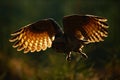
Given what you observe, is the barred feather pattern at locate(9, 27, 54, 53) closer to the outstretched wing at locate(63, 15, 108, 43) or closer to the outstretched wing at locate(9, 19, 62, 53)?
the outstretched wing at locate(9, 19, 62, 53)

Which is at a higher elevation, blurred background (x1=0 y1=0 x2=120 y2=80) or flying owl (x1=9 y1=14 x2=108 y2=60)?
flying owl (x1=9 y1=14 x2=108 y2=60)

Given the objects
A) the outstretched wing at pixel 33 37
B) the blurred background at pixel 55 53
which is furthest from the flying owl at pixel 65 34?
the blurred background at pixel 55 53

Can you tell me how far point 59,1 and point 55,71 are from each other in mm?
13760

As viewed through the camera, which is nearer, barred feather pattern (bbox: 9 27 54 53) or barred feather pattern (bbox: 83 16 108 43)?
barred feather pattern (bbox: 83 16 108 43)

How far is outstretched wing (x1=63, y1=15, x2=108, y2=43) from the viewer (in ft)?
18.1

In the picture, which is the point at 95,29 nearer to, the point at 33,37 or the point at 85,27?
the point at 85,27

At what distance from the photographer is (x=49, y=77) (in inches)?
312

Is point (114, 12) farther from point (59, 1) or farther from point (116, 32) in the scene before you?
point (59, 1)

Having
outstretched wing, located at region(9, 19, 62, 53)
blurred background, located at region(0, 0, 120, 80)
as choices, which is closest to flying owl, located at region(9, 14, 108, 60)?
outstretched wing, located at region(9, 19, 62, 53)

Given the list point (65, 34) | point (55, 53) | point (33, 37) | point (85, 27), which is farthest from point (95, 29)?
point (55, 53)

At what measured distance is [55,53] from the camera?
9.15 m

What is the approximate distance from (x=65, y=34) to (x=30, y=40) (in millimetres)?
693

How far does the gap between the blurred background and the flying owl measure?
1.29 meters

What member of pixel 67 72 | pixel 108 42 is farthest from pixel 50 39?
pixel 108 42
